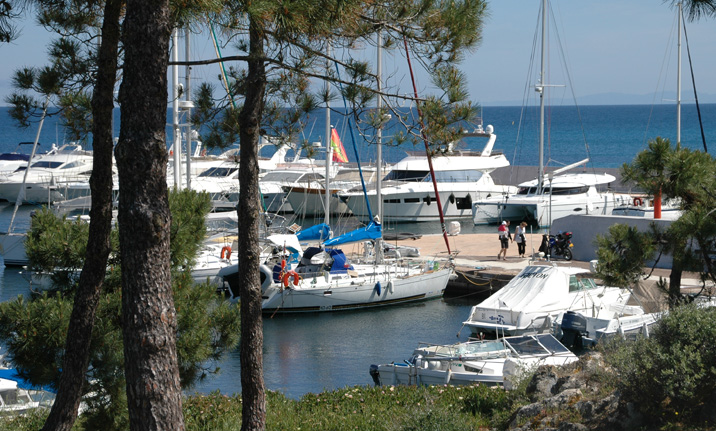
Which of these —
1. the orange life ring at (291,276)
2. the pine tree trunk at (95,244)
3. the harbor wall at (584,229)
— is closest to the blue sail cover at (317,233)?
the orange life ring at (291,276)

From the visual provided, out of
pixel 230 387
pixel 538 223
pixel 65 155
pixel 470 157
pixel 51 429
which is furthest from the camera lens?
pixel 65 155

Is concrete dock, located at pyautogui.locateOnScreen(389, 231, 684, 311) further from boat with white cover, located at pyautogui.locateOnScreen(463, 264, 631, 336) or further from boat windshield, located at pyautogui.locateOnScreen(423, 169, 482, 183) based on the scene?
boat windshield, located at pyautogui.locateOnScreen(423, 169, 482, 183)

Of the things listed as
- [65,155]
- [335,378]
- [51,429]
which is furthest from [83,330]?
[65,155]

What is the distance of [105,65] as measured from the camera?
7.54m

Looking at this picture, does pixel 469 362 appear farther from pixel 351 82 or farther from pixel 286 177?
pixel 286 177

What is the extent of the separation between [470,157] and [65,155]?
2744 centimetres

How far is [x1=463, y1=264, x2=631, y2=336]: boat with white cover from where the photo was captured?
19.8 m

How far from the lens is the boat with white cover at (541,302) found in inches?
779

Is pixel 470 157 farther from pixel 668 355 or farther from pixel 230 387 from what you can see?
pixel 668 355

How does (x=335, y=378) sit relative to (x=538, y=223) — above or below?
below

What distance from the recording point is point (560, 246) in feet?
A: 87.7

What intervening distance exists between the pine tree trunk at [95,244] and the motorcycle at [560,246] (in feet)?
68.0

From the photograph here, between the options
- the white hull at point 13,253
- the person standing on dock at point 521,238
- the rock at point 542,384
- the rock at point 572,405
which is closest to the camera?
the rock at point 572,405

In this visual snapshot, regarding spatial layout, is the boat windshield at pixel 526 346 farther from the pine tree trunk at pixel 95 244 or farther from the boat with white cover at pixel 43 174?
the boat with white cover at pixel 43 174
